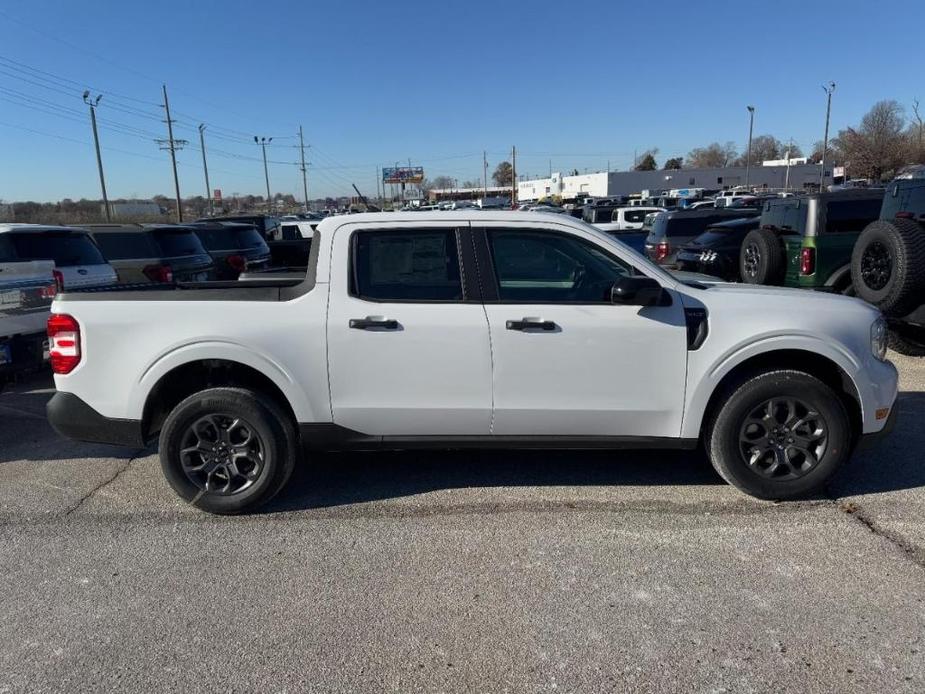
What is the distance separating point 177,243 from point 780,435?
9.02m

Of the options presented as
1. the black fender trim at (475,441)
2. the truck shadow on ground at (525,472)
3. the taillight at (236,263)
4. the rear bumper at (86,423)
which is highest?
the taillight at (236,263)

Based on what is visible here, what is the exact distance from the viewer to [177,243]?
10.2m

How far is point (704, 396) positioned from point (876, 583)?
1.26m

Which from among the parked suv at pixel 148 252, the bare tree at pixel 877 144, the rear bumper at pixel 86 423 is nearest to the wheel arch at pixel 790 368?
the rear bumper at pixel 86 423

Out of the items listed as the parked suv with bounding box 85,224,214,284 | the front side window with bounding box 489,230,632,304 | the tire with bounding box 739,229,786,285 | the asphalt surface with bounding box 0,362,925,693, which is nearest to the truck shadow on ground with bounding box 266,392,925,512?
the asphalt surface with bounding box 0,362,925,693

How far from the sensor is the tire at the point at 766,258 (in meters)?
8.99

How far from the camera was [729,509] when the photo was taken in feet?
13.3

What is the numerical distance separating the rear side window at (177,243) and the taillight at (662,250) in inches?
348

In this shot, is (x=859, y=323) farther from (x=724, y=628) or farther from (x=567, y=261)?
(x=724, y=628)

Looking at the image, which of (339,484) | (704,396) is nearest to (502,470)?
(339,484)

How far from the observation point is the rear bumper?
4078 mm

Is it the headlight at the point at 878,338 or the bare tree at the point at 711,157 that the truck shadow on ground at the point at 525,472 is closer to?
the headlight at the point at 878,338

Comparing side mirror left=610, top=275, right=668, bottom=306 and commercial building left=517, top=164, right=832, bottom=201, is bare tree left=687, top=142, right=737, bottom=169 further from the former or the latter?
side mirror left=610, top=275, right=668, bottom=306

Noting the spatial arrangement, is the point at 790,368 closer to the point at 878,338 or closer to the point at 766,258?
the point at 878,338
